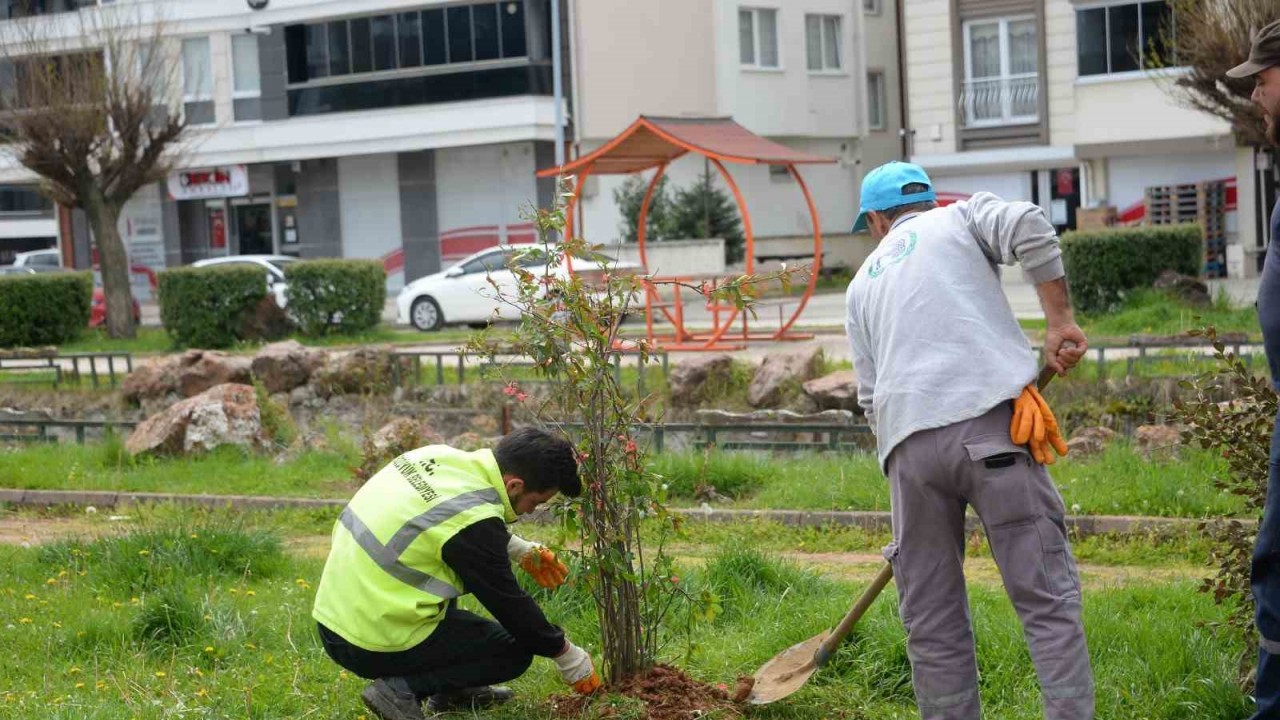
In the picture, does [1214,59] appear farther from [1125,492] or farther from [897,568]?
[897,568]

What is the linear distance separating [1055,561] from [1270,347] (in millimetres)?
824

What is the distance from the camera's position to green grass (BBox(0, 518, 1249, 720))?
17.3 ft

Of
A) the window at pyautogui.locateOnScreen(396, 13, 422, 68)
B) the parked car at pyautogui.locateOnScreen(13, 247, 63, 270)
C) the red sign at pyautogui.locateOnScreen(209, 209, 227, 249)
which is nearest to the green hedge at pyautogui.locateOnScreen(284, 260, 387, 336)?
the window at pyautogui.locateOnScreen(396, 13, 422, 68)

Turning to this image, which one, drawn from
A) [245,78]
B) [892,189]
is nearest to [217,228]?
[245,78]

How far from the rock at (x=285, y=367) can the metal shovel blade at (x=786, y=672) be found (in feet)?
37.3

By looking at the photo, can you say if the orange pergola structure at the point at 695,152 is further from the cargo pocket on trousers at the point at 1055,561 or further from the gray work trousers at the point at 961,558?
the cargo pocket on trousers at the point at 1055,561

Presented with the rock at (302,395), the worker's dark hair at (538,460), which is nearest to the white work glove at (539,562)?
the worker's dark hair at (538,460)

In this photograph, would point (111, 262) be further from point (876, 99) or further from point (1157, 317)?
point (876, 99)

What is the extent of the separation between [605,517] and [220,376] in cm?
1136

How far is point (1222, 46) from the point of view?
17.8 m

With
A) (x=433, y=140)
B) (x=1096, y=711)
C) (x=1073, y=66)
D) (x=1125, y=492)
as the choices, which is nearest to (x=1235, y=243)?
(x=1073, y=66)

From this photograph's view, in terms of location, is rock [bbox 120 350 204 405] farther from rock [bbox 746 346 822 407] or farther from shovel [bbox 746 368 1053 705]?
shovel [bbox 746 368 1053 705]

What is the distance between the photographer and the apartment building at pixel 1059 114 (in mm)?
31688

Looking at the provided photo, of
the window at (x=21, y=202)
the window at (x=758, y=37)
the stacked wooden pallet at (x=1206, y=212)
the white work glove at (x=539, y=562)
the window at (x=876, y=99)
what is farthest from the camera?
the window at (x=21, y=202)
